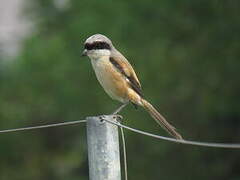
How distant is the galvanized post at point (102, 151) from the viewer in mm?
3762

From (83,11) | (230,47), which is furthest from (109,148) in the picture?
(83,11)

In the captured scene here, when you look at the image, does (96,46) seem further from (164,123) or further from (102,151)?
(102,151)

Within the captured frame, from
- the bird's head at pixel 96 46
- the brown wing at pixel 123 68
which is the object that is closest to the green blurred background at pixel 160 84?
the brown wing at pixel 123 68

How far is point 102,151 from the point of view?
3.76 meters

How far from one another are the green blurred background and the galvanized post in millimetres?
5647

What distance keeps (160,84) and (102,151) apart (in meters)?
6.02

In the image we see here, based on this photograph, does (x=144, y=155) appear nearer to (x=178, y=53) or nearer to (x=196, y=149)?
(x=196, y=149)

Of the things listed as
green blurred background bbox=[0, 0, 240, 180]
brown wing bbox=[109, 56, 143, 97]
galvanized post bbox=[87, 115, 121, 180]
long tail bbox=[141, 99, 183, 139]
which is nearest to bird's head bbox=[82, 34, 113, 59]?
brown wing bbox=[109, 56, 143, 97]

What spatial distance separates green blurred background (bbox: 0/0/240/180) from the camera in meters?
9.57

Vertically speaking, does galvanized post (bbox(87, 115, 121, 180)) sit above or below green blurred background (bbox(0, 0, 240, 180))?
below

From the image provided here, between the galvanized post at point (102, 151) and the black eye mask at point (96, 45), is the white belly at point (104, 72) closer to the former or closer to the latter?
the black eye mask at point (96, 45)

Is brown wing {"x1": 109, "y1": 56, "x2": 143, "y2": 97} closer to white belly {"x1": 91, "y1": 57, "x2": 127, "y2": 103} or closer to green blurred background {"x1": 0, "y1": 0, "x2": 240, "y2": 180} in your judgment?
white belly {"x1": 91, "y1": 57, "x2": 127, "y2": 103}

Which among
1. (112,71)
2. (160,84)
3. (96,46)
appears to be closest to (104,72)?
(112,71)

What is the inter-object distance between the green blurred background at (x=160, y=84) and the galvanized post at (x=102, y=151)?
565cm
